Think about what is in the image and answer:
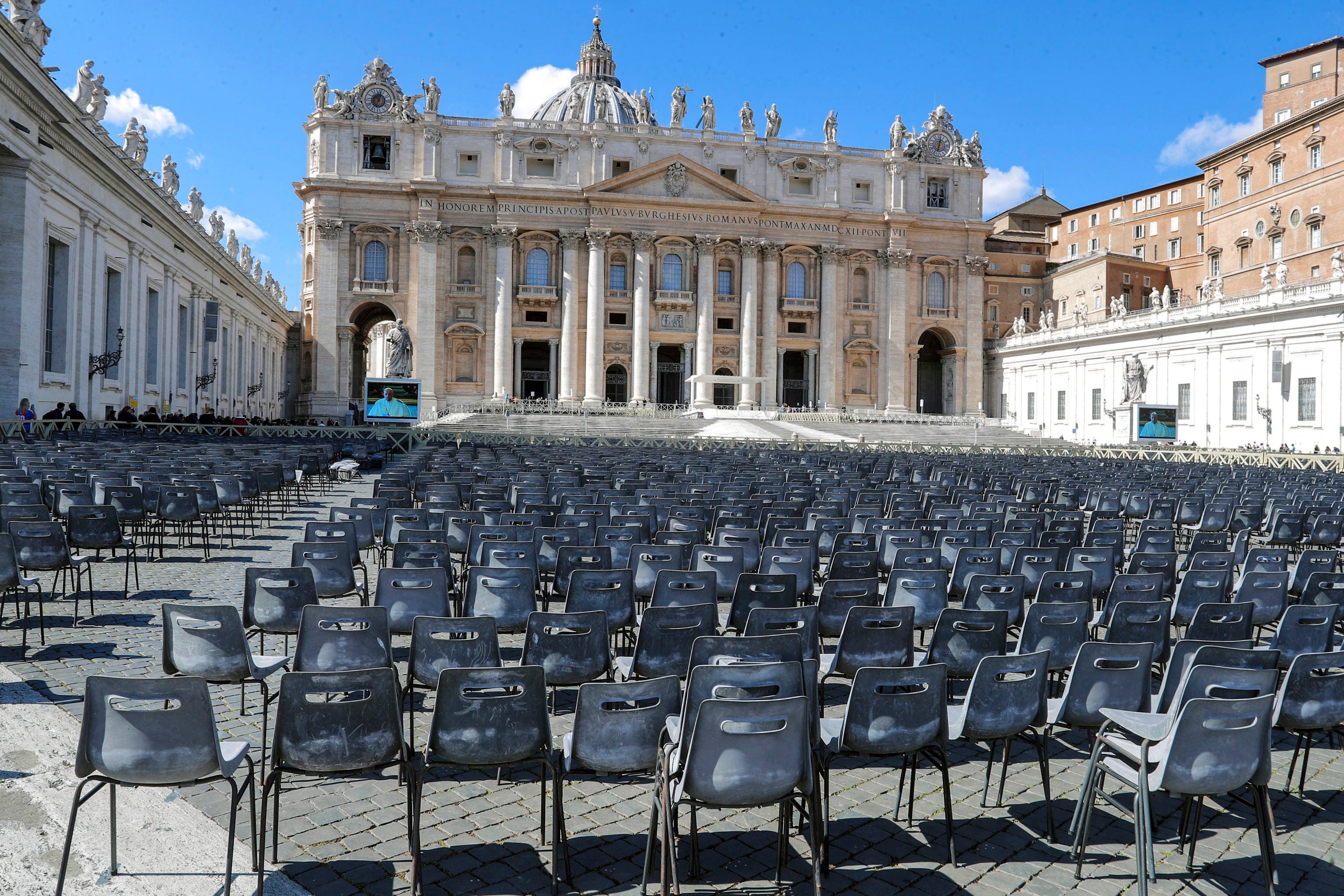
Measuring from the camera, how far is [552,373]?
67.1 meters

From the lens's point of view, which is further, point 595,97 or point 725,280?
point 595,97

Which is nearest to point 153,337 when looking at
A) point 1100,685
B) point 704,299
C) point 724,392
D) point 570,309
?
point 570,309

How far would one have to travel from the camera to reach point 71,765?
5.34m

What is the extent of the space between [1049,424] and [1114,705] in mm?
60592

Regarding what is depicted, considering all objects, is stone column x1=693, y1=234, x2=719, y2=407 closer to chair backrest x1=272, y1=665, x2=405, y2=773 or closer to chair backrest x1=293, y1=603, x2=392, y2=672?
chair backrest x1=293, y1=603, x2=392, y2=672

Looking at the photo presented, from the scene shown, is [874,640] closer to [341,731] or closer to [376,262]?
[341,731]

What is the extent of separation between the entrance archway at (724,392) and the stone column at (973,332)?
18994 millimetres

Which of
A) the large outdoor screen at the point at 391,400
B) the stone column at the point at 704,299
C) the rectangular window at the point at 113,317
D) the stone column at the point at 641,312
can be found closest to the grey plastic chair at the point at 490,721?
the large outdoor screen at the point at 391,400

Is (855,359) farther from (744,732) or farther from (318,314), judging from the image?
(744,732)

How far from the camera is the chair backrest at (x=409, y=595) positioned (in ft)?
23.2

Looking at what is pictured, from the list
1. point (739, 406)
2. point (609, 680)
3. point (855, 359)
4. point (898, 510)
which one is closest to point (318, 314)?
point (739, 406)

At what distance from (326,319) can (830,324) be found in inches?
1470

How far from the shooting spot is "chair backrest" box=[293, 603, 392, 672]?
546cm

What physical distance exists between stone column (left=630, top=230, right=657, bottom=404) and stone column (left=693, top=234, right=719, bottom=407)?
145 inches
